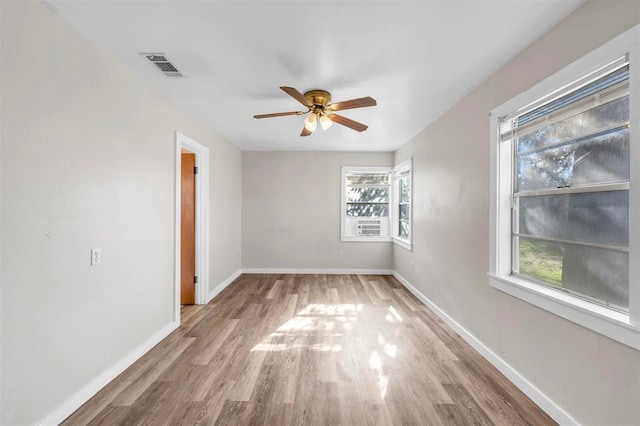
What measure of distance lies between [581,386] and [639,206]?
1053 millimetres

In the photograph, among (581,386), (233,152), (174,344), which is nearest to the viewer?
(581,386)

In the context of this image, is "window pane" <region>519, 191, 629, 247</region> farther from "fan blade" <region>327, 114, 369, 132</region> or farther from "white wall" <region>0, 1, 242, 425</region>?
"white wall" <region>0, 1, 242, 425</region>

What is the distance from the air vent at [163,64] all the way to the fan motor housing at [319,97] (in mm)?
1120

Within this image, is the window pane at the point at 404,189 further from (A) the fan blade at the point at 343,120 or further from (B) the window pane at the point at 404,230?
(A) the fan blade at the point at 343,120

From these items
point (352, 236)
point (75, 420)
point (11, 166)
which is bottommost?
point (75, 420)

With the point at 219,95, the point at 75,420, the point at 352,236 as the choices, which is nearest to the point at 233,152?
the point at 219,95

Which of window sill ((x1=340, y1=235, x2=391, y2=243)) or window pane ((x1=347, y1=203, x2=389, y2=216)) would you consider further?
window pane ((x1=347, y1=203, x2=389, y2=216))

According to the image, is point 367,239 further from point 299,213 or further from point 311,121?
point 311,121

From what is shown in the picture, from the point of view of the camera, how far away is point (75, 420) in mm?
1719

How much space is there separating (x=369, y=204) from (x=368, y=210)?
12 centimetres

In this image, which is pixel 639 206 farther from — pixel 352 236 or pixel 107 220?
pixel 352 236

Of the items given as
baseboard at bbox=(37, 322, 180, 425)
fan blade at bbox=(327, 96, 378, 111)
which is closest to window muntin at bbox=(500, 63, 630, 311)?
fan blade at bbox=(327, 96, 378, 111)

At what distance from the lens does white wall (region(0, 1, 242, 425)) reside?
1.45 meters

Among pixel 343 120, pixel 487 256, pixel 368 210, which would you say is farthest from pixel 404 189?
pixel 487 256
